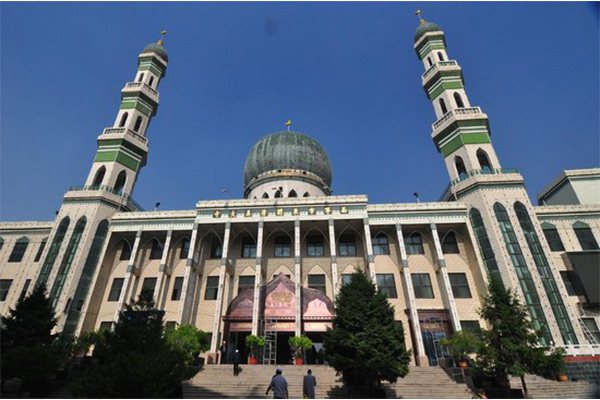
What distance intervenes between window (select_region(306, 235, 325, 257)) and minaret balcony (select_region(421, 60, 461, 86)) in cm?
2071

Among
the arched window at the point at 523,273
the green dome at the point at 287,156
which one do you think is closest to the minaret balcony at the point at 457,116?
the arched window at the point at 523,273

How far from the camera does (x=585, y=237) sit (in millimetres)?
27422

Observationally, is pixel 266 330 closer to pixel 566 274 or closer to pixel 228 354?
pixel 228 354

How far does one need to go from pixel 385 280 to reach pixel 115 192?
25992 mm

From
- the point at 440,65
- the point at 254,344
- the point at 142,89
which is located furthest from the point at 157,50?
the point at 254,344

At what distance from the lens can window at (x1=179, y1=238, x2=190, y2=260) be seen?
3068 centimetres

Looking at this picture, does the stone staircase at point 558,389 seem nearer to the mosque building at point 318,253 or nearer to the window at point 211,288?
the mosque building at point 318,253

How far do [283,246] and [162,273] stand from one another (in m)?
10.4

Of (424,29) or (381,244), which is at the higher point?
(424,29)

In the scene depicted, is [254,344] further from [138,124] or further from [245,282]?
[138,124]

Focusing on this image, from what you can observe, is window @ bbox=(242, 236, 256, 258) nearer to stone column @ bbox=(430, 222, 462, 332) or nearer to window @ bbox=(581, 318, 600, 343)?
stone column @ bbox=(430, 222, 462, 332)

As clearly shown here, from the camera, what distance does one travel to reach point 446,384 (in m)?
17.7

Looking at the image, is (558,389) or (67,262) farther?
(67,262)

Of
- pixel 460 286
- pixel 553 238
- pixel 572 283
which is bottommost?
pixel 572 283
